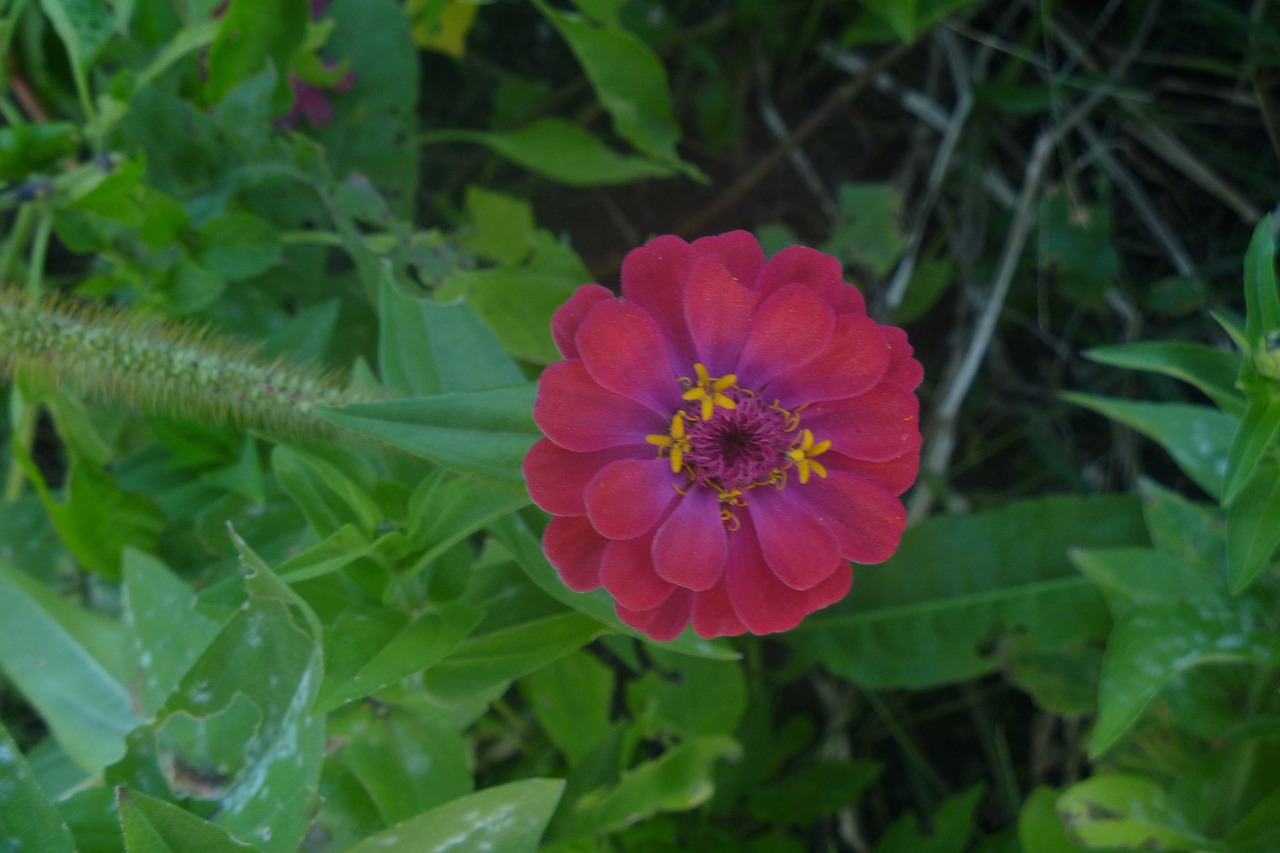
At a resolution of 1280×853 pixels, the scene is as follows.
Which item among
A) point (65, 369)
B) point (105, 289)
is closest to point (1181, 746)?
point (65, 369)

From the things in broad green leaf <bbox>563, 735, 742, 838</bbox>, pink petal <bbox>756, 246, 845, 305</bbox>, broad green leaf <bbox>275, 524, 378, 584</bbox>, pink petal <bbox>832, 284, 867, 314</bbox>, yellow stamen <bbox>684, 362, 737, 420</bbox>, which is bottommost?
broad green leaf <bbox>563, 735, 742, 838</bbox>

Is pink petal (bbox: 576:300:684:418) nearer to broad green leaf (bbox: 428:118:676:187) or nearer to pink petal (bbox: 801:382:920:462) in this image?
pink petal (bbox: 801:382:920:462)

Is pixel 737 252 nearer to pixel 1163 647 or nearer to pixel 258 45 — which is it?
pixel 1163 647

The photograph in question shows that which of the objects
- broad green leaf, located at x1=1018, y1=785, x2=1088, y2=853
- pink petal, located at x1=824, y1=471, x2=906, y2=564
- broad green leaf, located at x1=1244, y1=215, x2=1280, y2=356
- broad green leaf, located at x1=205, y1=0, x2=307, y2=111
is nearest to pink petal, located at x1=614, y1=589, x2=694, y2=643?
pink petal, located at x1=824, y1=471, x2=906, y2=564

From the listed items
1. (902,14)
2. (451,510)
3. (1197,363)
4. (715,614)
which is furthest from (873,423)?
(902,14)

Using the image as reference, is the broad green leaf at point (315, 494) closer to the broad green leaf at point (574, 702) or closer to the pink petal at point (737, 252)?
the pink petal at point (737, 252)

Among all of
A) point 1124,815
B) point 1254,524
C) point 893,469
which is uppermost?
point 893,469
